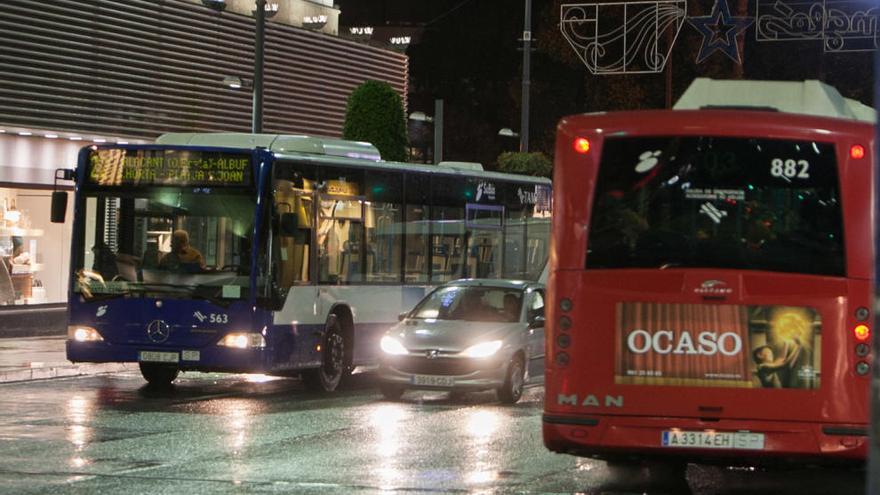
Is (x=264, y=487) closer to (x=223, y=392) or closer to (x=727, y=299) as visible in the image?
(x=727, y=299)

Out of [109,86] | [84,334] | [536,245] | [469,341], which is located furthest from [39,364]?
[109,86]

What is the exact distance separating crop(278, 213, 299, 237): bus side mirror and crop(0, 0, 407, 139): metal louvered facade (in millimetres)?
8995

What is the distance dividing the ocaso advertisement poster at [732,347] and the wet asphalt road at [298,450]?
1639 mm

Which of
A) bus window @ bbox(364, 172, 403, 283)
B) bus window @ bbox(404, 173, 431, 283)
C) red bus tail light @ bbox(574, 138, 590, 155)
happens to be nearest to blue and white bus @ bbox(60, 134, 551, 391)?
bus window @ bbox(364, 172, 403, 283)

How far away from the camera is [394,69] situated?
43031 mm

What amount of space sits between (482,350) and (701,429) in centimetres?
882

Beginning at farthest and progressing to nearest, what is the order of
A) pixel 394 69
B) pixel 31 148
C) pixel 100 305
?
pixel 394 69 → pixel 31 148 → pixel 100 305

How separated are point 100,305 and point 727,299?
10993 millimetres

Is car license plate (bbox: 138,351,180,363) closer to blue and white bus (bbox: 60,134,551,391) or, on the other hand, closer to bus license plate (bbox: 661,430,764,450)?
blue and white bus (bbox: 60,134,551,391)

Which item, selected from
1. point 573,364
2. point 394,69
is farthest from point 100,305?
point 394,69

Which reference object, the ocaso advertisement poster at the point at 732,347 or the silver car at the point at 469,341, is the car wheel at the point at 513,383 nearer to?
the silver car at the point at 469,341

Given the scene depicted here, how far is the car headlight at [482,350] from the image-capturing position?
20500mm

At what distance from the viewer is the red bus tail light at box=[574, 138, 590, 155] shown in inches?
476

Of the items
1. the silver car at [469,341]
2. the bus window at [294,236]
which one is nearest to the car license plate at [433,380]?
the silver car at [469,341]
